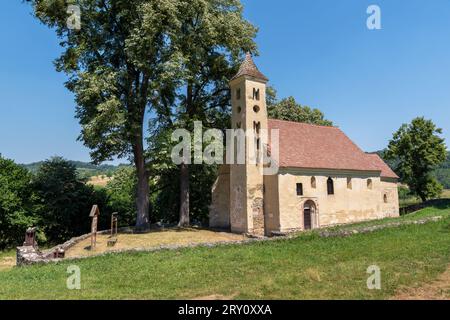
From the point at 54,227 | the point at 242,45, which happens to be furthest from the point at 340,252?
the point at 54,227

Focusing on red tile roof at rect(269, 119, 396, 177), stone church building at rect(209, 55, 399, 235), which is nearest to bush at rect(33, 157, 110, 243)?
stone church building at rect(209, 55, 399, 235)

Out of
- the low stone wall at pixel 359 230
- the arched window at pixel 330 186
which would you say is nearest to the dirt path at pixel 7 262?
the low stone wall at pixel 359 230

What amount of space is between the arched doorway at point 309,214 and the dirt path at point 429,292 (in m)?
17.2

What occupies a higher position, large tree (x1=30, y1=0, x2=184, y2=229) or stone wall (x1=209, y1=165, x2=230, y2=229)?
large tree (x1=30, y1=0, x2=184, y2=229)

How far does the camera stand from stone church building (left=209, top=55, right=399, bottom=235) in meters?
26.2

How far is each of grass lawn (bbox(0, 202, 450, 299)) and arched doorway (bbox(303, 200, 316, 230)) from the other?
944 centimetres

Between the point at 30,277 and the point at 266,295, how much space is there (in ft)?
31.5

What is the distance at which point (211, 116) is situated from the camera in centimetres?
3111

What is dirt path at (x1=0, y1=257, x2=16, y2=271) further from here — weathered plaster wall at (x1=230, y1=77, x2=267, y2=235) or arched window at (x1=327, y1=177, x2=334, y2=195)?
arched window at (x1=327, y1=177, x2=334, y2=195)

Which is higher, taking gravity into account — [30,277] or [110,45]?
[110,45]

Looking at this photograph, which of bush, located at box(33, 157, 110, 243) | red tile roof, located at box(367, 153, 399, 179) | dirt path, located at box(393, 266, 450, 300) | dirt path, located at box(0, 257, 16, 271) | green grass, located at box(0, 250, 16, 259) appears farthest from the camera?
red tile roof, located at box(367, 153, 399, 179)

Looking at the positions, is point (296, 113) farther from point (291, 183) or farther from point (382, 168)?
point (291, 183)
